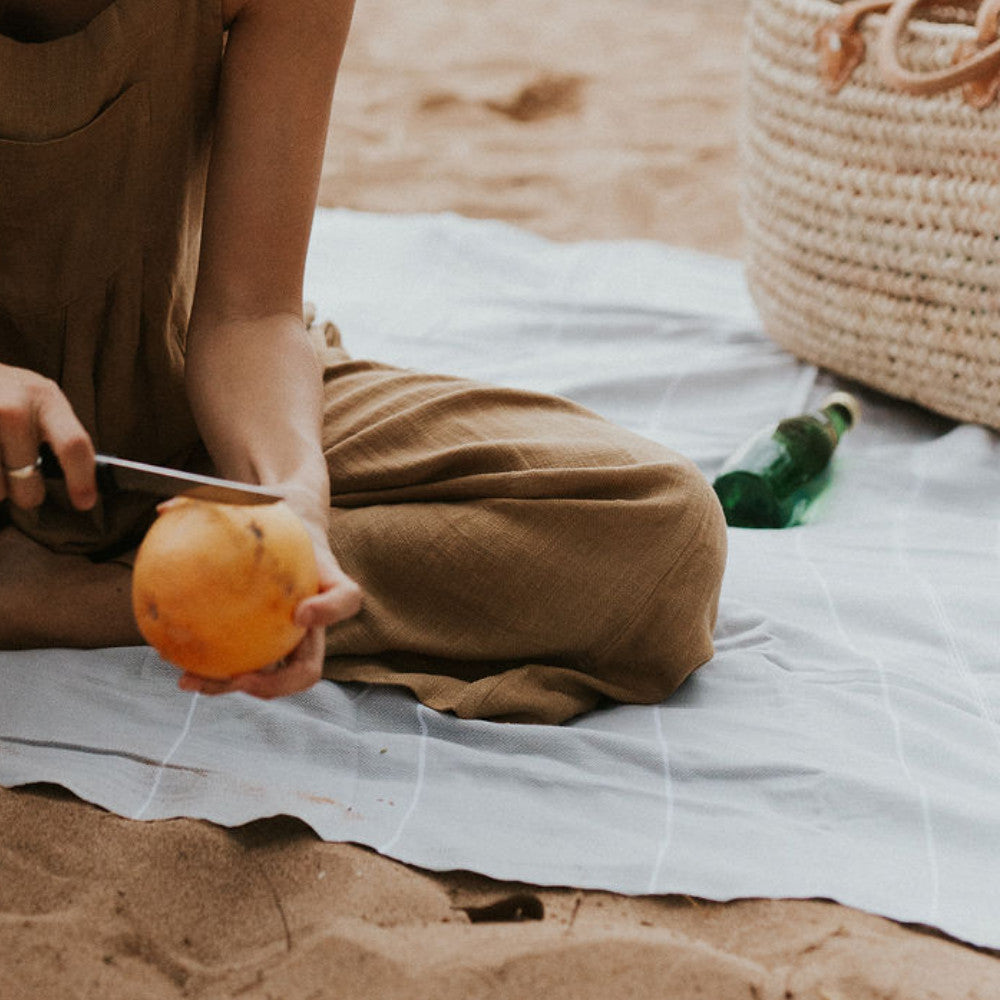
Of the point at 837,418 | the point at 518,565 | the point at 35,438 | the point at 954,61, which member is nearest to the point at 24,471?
the point at 35,438

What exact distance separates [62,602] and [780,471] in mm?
950

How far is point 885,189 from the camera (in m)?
1.97

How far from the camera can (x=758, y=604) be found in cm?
151

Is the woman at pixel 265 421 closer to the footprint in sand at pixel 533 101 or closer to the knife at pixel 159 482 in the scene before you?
the knife at pixel 159 482

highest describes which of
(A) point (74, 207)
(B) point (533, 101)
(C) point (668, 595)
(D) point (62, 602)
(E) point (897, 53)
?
(E) point (897, 53)

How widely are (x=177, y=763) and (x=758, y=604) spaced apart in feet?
2.17

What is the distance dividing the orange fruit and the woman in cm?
21

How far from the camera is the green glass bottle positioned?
5.82ft

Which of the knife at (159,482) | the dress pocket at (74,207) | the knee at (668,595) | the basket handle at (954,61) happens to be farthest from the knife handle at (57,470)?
the basket handle at (954,61)

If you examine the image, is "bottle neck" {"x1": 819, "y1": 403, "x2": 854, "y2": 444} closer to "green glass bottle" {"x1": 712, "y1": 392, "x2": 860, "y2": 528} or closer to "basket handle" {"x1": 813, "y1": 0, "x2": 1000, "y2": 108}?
"green glass bottle" {"x1": 712, "y1": 392, "x2": 860, "y2": 528}

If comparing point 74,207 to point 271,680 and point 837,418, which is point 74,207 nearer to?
point 271,680

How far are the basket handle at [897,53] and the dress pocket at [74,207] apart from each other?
3.60 feet

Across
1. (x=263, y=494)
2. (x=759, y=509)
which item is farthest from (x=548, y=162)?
(x=263, y=494)

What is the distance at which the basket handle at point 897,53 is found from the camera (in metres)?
1.79
